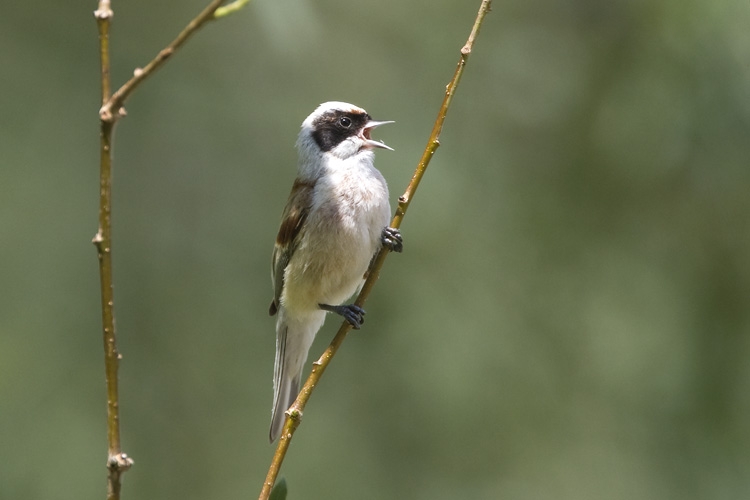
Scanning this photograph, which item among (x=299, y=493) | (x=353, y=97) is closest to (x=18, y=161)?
(x=353, y=97)

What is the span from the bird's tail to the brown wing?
184mm

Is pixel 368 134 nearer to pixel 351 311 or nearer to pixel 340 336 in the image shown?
pixel 351 311

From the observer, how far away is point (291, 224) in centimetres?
443

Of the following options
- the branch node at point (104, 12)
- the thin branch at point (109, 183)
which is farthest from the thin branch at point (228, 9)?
the branch node at point (104, 12)

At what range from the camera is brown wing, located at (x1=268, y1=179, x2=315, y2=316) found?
174 inches

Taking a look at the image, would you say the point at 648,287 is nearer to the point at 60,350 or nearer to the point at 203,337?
the point at 203,337

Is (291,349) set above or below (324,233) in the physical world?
below

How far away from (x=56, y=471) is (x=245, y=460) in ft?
4.76

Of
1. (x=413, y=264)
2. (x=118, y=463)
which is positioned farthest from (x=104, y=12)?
(x=413, y=264)

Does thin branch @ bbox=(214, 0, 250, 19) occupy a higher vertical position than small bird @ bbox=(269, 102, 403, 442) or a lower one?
lower

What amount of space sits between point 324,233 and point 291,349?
0.68 metres

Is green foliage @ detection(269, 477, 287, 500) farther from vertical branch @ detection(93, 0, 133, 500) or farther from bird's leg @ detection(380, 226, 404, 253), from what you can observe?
bird's leg @ detection(380, 226, 404, 253)

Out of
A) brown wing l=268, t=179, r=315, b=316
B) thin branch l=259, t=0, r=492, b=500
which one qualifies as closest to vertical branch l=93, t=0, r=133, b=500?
thin branch l=259, t=0, r=492, b=500

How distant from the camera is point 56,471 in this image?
588cm
